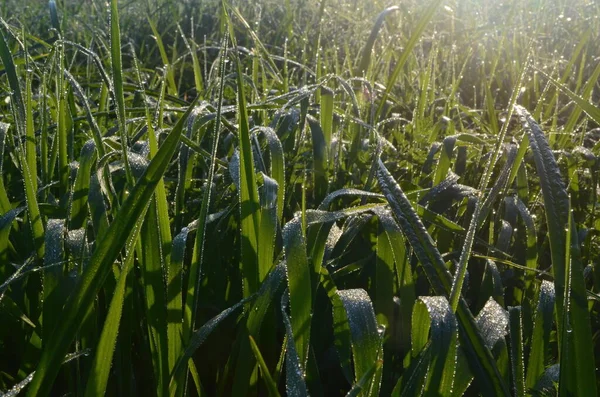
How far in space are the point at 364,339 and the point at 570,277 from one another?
22 centimetres

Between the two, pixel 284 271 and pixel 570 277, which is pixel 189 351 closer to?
pixel 284 271

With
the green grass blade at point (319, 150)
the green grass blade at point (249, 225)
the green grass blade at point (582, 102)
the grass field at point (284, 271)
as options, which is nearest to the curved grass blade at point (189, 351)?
the grass field at point (284, 271)

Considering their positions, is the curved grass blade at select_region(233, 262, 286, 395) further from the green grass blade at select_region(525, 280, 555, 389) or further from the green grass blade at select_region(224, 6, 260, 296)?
the green grass blade at select_region(525, 280, 555, 389)

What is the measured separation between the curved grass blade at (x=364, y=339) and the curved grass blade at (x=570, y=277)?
187 millimetres

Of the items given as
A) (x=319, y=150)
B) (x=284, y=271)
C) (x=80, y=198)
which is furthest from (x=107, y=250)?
(x=319, y=150)

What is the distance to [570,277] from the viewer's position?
667mm

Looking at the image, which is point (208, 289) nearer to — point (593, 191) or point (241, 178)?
point (241, 178)

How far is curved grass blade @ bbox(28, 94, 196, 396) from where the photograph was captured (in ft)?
2.09

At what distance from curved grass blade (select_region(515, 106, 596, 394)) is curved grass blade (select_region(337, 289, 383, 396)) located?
0.61ft

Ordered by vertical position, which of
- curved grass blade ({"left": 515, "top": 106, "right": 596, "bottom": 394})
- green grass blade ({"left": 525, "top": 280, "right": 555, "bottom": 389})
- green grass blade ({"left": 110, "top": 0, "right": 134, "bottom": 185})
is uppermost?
green grass blade ({"left": 110, "top": 0, "right": 134, "bottom": 185})

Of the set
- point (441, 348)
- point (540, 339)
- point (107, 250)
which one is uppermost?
point (107, 250)

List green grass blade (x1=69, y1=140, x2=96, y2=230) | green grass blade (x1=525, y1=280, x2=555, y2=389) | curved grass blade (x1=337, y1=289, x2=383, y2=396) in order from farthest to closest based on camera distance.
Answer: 1. green grass blade (x1=69, y1=140, x2=96, y2=230)
2. green grass blade (x1=525, y1=280, x2=555, y2=389)
3. curved grass blade (x1=337, y1=289, x2=383, y2=396)

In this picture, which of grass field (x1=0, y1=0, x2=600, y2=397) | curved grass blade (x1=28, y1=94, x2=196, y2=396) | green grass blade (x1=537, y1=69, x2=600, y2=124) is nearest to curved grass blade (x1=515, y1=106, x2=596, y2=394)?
grass field (x1=0, y1=0, x2=600, y2=397)

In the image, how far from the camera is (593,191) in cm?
143
